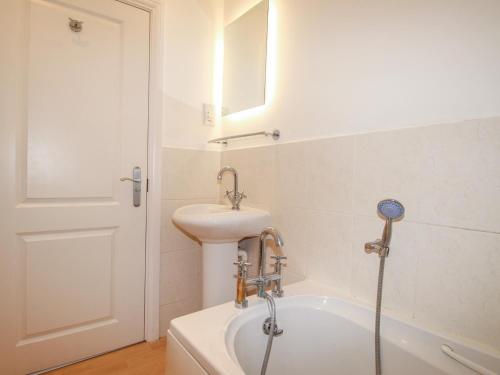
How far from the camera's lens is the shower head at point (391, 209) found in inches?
35.1

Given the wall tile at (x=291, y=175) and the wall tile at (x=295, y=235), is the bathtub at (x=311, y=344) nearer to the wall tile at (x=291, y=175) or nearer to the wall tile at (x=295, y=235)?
the wall tile at (x=295, y=235)

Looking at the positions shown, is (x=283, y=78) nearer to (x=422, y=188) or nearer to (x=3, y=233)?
(x=422, y=188)

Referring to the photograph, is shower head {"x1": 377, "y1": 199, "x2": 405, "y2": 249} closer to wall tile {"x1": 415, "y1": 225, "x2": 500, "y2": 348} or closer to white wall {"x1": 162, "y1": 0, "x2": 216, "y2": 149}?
wall tile {"x1": 415, "y1": 225, "x2": 500, "y2": 348}

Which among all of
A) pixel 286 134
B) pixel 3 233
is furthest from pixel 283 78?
pixel 3 233

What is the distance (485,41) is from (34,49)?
1.80 m

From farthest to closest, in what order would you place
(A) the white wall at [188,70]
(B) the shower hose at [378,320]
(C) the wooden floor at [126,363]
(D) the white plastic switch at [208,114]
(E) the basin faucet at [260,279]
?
(D) the white plastic switch at [208,114] < (A) the white wall at [188,70] < (C) the wooden floor at [126,363] < (E) the basin faucet at [260,279] < (B) the shower hose at [378,320]

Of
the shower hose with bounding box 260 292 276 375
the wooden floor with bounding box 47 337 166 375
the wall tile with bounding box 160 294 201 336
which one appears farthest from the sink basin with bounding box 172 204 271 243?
the wooden floor with bounding box 47 337 166 375

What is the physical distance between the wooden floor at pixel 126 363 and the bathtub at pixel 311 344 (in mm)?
695

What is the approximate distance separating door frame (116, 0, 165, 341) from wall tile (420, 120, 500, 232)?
4.36ft

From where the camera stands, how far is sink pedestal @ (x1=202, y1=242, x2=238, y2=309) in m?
1.42

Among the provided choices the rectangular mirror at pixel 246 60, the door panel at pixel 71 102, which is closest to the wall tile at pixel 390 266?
the rectangular mirror at pixel 246 60

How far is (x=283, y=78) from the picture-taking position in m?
1.43

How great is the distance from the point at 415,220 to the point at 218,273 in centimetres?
94

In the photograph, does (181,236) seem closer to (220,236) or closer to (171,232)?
(171,232)
